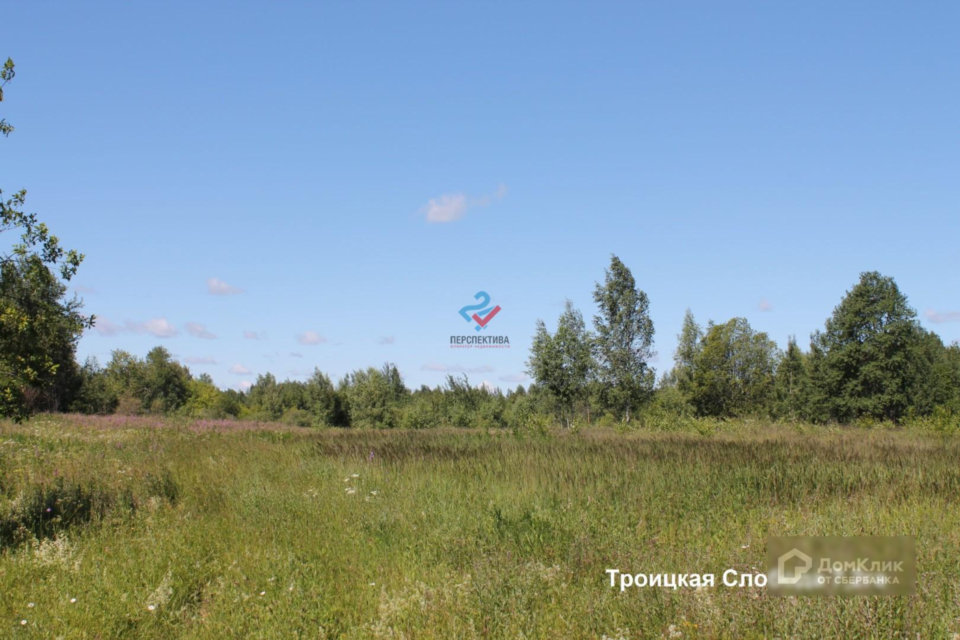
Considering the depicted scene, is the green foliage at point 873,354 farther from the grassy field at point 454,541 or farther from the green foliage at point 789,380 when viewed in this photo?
the grassy field at point 454,541

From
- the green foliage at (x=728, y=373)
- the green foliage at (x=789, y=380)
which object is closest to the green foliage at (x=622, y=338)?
the green foliage at (x=728, y=373)

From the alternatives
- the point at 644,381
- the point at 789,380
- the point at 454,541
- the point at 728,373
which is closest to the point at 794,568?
the point at 454,541

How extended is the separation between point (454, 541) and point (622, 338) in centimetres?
3673

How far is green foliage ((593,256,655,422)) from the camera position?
131 feet

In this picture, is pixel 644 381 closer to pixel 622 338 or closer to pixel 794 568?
pixel 622 338

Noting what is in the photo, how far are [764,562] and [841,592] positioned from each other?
716mm

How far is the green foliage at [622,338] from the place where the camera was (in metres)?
39.9

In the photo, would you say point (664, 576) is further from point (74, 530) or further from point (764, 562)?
point (74, 530)

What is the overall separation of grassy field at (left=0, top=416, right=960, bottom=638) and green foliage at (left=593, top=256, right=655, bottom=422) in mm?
29956

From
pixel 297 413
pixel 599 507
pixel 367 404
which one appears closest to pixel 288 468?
pixel 599 507

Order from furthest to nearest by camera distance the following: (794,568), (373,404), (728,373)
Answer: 1. (728,373)
2. (373,404)
3. (794,568)

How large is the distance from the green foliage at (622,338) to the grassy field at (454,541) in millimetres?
29956

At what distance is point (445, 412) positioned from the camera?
163 ft

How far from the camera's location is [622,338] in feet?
134
